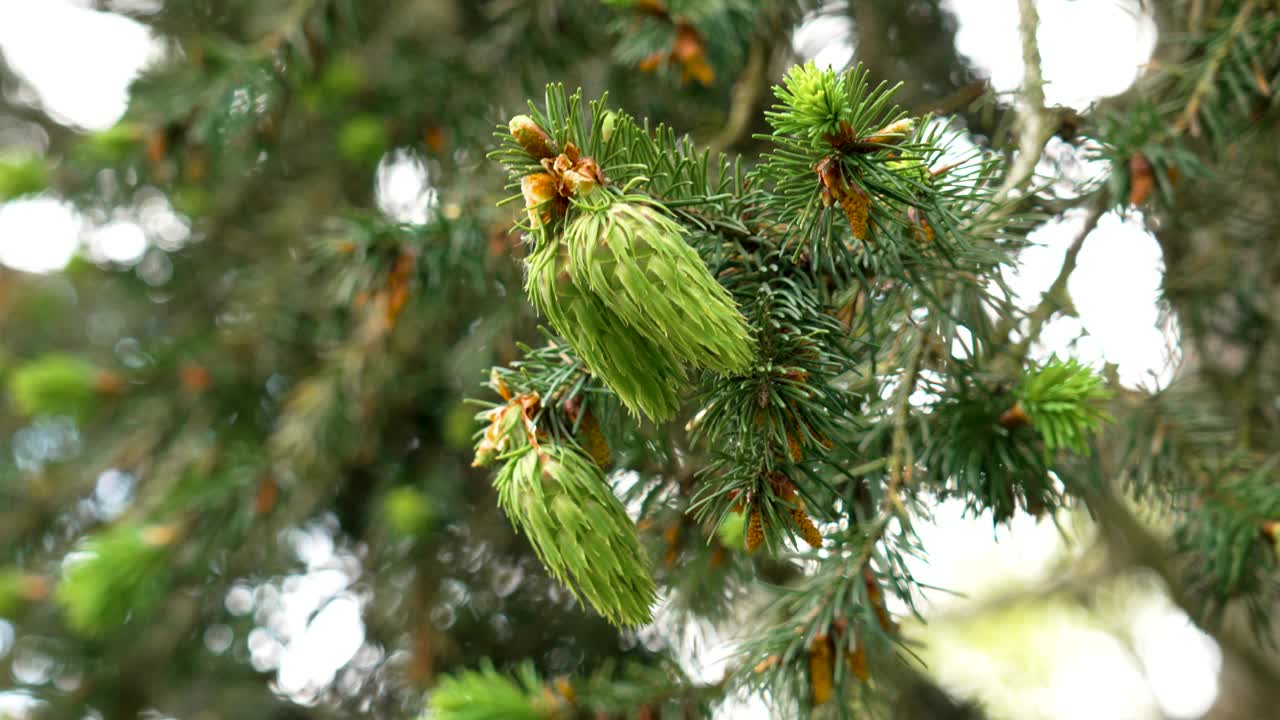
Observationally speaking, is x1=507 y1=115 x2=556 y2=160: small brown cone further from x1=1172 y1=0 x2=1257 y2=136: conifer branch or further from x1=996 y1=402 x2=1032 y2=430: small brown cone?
x1=1172 y1=0 x2=1257 y2=136: conifer branch

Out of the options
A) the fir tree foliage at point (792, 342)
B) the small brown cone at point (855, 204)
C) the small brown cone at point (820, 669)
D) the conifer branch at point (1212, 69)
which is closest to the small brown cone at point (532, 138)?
the fir tree foliage at point (792, 342)

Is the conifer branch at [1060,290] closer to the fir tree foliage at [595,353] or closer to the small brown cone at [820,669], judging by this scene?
the fir tree foliage at [595,353]

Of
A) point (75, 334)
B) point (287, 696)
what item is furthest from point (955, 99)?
point (75, 334)

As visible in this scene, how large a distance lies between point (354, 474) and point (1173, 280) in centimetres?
135

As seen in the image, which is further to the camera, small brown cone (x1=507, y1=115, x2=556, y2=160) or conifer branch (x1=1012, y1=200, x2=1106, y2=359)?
conifer branch (x1=1012, y1=200, x2=1106, y2=359)

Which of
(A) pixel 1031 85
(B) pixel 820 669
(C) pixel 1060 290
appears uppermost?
(A) pixel 1031 85

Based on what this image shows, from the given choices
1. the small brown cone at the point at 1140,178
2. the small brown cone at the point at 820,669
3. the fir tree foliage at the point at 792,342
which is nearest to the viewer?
the fir tree foliage at the point at 792,342

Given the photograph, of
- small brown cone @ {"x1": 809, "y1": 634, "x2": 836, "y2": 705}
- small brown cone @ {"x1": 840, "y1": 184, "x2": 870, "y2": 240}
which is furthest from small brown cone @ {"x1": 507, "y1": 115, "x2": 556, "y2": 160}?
small brown cone @ {"x1": 809, "y1": 634, "x2": 836, "y2": 705}

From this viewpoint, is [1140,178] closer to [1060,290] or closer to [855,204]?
[1060,290]

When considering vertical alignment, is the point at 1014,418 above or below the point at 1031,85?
below

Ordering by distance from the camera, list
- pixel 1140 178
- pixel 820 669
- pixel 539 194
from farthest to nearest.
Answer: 1. pixel 1140 178
2. pixel 820 669
3. pixel 539 194

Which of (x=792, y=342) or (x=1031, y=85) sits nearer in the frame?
(x=792, y=342)

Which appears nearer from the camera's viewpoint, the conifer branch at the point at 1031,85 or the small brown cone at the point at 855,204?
the small brown cone at the point at 855,204

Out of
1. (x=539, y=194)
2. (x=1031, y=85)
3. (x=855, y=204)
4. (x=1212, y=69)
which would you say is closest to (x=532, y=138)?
(x=539, y=194)
